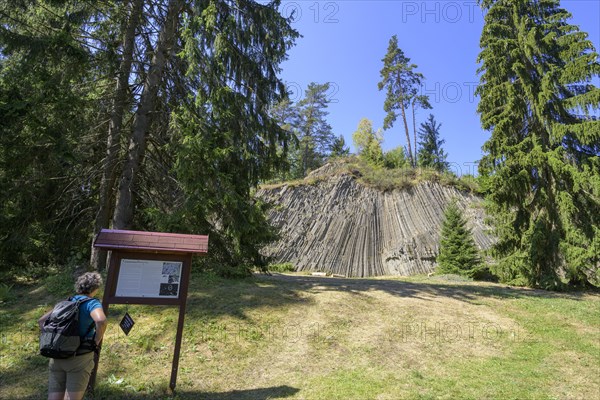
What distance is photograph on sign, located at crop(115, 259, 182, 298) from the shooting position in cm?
481

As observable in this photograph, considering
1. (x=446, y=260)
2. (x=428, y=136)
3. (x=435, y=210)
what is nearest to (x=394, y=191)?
(x=435, y=210)

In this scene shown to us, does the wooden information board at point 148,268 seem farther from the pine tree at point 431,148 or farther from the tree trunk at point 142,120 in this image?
the pine tree at point 431,148

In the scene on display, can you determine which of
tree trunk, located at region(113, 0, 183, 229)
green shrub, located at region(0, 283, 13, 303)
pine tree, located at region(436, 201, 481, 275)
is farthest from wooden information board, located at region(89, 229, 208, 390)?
pine tree, located at region(436, 201, 481, 275)

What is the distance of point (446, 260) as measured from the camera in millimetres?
18578

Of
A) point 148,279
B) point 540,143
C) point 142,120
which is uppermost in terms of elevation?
point 540,143

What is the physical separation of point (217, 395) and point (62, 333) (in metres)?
2.32

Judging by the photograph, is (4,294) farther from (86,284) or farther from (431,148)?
(431,148)

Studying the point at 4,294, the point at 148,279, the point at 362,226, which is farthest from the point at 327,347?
the point at 362,226

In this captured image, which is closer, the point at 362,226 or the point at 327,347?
the point at 327,347

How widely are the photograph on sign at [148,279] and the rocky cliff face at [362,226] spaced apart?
642 inches

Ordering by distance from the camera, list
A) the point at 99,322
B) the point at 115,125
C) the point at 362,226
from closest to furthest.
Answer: the point at 99,322, the point at 115,125, the point at 362,226

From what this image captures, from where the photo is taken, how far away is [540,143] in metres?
12.3

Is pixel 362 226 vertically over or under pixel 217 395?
over

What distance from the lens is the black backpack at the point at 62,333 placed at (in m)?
3.31
